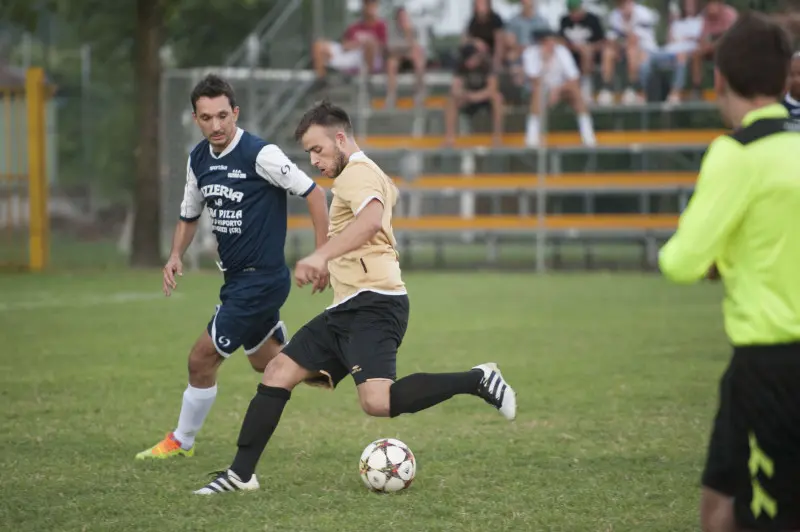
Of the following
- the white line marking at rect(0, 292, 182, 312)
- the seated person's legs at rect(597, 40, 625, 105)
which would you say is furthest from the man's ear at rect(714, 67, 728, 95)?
the seated person's legs at rect(597, 40, 625, 105)

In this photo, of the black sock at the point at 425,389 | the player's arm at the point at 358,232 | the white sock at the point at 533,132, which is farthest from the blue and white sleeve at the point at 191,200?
the white sock at the point at 533,132

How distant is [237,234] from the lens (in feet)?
21.1

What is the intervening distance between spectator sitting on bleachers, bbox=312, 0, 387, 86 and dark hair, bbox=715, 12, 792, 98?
18253 millimetres

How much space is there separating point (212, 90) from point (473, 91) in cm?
1496

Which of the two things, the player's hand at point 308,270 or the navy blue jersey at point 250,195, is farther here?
the navy blue jersey at point 250,195

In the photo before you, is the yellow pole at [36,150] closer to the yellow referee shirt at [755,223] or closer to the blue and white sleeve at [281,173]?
the blue and white sleeve at [281,173]

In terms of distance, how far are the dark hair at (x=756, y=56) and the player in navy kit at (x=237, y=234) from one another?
10.1ft

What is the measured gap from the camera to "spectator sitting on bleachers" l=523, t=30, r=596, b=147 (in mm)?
20172

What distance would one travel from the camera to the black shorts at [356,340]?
5605 millimetres

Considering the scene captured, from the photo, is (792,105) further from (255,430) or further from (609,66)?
(609,66)

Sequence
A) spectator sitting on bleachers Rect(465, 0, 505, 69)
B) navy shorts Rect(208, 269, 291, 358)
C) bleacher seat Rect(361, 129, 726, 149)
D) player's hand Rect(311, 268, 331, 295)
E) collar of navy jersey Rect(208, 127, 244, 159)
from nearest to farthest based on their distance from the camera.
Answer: player's hand Rect(311, 268, 331, 295) < navy shorts Rect(208, 269, 291, 358) < collar of navy jersey Rect(208, 127, 244, 159) < bleacher seat Rect(361, 129, 726, 149) < spectator sitting on bleachers Rect(465, 0, 505, 69)

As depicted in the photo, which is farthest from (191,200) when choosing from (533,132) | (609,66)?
(609,66)

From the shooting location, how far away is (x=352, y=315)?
567 centimetres

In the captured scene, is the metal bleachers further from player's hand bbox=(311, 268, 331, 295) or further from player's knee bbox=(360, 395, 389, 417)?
player's hand bbox=(311, 268, 331, 295)
